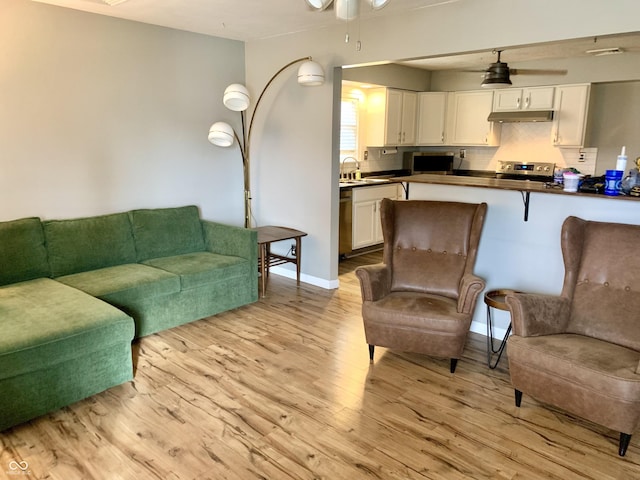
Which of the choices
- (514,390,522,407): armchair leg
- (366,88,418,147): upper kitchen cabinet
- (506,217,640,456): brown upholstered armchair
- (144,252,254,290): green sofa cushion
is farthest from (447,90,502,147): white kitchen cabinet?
(514,390,522,407): armchair leg

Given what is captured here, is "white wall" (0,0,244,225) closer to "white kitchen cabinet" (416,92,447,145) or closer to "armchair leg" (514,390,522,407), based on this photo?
"white kitchen cabinet" (416,92,447,145)

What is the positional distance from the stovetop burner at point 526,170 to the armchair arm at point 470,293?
3.88 meters

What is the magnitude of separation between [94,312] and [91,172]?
1.71 metres

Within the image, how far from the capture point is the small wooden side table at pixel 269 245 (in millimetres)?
4387

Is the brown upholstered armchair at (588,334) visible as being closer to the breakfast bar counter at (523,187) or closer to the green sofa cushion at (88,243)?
the breakfast bar counter at (523,187)

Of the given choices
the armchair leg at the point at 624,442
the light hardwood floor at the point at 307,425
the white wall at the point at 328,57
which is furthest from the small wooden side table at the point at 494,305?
the white wall at the point at 328,57

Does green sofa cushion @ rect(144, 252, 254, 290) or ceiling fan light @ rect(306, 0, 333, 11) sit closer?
ceiling fan light @ rect(306, 0, 333, 11)

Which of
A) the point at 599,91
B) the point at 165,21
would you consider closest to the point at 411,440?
the point at 165,21

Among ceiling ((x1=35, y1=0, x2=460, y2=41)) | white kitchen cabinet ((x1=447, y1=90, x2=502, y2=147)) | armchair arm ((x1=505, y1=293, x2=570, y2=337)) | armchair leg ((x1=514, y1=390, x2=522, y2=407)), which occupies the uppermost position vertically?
ceiling ((x1=35, y1=0, x2=460, y2=41))

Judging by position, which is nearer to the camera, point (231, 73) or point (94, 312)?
point (94, 312)

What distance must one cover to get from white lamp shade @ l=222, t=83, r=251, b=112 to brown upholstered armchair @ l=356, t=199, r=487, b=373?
1685 millimetres

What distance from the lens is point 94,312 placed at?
2738 millimetres

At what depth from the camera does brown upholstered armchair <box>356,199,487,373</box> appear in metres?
2.96

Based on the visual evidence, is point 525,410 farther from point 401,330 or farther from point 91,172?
point 91,172
